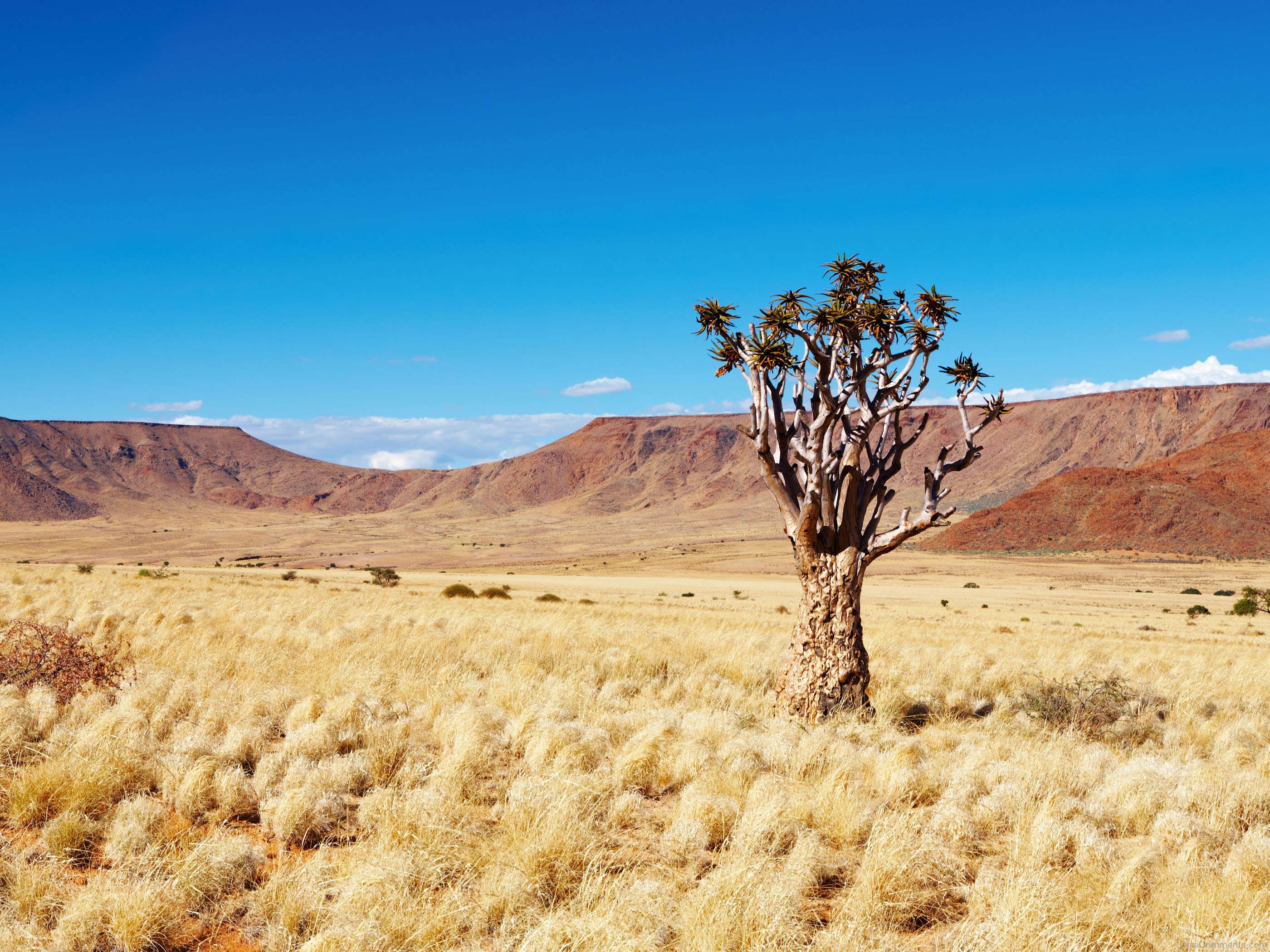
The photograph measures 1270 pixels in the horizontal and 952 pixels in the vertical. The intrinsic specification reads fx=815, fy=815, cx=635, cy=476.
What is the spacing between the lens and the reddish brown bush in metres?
8.35

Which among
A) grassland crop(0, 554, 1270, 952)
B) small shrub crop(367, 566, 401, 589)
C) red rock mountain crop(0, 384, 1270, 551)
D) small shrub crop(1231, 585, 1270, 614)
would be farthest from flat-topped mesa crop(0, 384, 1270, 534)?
grassland crop(0, 554, 1270, 952)

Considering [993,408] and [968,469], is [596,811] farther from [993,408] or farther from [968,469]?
[968,469]

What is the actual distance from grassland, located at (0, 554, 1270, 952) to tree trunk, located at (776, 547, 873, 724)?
483 mm

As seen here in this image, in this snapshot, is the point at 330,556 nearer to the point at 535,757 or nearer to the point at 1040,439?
the point at 535,757

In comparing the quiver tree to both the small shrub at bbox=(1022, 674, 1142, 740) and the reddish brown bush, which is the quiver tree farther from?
the reddish brown bush

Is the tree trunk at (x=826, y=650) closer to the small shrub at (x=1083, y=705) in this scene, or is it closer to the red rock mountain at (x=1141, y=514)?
the small shrub at (x=1083, y=705)

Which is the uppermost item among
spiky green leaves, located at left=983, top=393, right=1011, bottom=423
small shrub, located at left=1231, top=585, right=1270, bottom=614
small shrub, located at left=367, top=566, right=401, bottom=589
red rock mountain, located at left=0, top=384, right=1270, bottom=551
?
red rock mountain, located at left=0, top=384, right=1270, bottom=551

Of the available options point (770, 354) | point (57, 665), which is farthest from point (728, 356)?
point (57, 665)

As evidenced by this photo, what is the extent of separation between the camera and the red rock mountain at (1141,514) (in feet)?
281

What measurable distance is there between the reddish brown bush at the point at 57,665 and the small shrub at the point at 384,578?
2904 cm

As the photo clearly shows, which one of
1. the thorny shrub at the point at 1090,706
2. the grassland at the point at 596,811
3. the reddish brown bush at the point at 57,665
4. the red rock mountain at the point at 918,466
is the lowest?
the thorny shrub at the point at 1090,706

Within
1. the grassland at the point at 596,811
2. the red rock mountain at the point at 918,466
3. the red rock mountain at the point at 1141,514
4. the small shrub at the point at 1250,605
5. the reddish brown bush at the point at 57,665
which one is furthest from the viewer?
the red rock mountain at the point at 918,466

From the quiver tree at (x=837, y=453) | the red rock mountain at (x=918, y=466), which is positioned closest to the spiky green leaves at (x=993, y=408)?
the quiver tree at (x=837, y=453)

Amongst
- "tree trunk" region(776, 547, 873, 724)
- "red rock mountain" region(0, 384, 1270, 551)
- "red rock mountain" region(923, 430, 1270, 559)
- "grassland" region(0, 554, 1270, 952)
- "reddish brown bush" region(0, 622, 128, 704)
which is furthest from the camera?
"red rock mountain" region(0, 384, 1270, 551)
